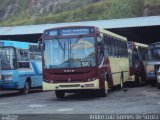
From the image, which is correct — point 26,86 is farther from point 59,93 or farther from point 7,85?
point 59,93

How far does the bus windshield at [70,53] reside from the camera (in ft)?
70.5

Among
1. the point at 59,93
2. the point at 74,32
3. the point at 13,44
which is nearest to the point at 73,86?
the point at 59,93

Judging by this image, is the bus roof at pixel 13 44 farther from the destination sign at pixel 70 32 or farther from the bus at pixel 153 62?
the bus at pixel 153 62

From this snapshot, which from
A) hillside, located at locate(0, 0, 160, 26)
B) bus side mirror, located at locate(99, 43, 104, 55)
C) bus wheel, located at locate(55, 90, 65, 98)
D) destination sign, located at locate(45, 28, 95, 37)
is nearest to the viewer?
destination sign, located at locate(45, 28, 95, 37)

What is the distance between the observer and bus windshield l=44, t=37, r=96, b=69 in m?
21.5

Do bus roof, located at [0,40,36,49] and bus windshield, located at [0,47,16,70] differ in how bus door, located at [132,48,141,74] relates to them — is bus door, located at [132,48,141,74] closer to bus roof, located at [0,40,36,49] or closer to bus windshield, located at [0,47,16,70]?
bus roof, located at [0,40,36,49]

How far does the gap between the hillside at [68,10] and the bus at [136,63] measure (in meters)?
42.0

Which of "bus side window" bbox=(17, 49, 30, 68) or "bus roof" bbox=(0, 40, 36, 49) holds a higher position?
"bus roof" bbox=(0, 40, 36, 49)

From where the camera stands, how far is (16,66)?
26469 millimetres

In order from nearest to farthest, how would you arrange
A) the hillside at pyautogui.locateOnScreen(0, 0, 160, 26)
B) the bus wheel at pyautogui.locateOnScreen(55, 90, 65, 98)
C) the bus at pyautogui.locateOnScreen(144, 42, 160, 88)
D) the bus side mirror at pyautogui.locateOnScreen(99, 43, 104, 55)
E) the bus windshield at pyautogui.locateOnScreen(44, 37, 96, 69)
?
the bus windshield at pyautogui.locateOnScreen(44, 37, 96, 69) → the bus side mirror at pyautogui.locateOnScreen(99, 43, 104, 55) → the bus wheel at pyautogui.locateOnScreen(55, 90, 65, 98) → the bus at pyautogui.locateOnScreen(144, 42, 160, 88) → the hillside at pyautogui.locateOnScreen(0, 0, 160, 26)

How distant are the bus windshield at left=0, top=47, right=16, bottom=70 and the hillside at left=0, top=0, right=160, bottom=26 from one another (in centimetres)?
5030

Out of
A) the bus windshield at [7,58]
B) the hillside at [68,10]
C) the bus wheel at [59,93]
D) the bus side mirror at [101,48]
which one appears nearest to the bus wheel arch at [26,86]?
the bus windshield at [7,58]

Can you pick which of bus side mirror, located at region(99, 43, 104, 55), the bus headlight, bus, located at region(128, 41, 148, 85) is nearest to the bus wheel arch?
the bus headlight

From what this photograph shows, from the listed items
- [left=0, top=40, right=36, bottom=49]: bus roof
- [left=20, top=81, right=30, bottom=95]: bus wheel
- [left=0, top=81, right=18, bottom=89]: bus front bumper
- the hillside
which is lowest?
[left=20, top=81, right=30, bottom=95]: bus wheel
